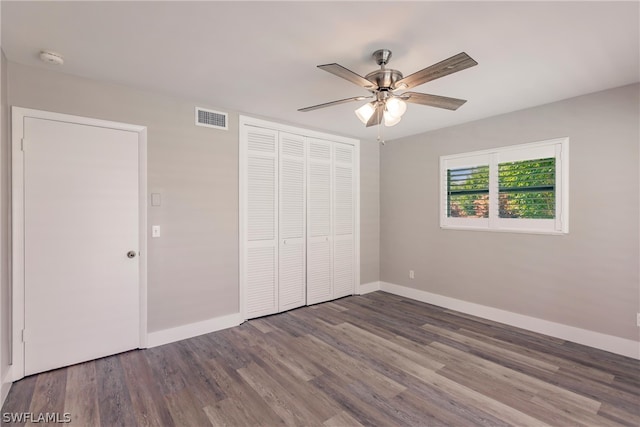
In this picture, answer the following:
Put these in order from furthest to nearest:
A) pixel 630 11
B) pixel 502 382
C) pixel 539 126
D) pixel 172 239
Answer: pixel 539 126, pixel 172 239, pixel 502 382, pixel 630 11

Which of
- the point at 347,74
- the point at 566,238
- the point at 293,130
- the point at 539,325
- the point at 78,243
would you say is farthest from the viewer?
the point at 293,130

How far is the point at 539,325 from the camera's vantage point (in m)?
3.42

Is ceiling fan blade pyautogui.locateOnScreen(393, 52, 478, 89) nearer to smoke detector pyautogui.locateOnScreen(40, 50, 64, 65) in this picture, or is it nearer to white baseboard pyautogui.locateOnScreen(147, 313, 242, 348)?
smoke detector pyautogui.locateOnScreen(40, 50, 64, 65)

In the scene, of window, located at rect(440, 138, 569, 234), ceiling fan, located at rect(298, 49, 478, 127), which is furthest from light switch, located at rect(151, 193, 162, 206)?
window, located at rect(440, 138, 569, 234)

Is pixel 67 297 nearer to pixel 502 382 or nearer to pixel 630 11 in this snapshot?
pixel 502 382

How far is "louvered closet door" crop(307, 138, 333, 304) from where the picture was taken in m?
4.38

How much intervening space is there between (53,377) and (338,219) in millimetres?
3564

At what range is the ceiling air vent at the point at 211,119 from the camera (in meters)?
3.36

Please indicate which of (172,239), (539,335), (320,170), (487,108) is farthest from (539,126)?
(172,239)

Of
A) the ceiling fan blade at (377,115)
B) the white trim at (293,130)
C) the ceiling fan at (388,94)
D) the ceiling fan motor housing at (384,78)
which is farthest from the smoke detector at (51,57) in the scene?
the ceiling fan blade at (377,115)

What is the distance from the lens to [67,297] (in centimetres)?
266

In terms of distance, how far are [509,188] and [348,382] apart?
9.59 ft

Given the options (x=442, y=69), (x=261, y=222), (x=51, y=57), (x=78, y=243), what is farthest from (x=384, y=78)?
(x=78, y=243)

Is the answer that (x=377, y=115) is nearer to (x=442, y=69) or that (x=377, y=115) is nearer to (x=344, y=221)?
(x=442, y=69)
